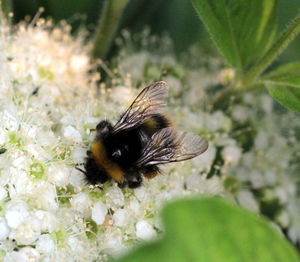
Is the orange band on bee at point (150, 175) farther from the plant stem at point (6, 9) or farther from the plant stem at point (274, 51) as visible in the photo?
the plant stem at point (6, 9)

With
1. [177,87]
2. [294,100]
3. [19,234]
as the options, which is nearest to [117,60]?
[177,87]

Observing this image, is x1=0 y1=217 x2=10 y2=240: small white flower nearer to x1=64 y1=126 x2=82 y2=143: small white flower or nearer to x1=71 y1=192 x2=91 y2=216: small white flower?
x1=71 y1=192 x2=91 y2=216: small white flower

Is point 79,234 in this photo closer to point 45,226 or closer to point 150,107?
point 45,226

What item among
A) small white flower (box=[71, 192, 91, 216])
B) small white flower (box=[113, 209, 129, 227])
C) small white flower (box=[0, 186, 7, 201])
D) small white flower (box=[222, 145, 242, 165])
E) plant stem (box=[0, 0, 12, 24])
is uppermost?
plant stem (box=[0, 0, 12, 24])

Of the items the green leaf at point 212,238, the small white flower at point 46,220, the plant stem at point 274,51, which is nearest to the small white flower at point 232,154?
the plant stem at point 274,51

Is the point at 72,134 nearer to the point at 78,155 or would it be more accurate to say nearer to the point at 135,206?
the point at 78,155

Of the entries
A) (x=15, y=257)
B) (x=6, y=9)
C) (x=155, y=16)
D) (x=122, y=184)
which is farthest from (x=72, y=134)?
(x=155, y=16)

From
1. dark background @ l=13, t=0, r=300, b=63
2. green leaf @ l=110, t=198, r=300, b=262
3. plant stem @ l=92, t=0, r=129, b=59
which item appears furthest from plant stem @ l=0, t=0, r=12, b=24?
green leaf @ l=110, t=198, r=300, b=262

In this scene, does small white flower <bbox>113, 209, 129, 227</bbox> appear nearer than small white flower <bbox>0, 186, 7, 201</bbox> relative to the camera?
No
